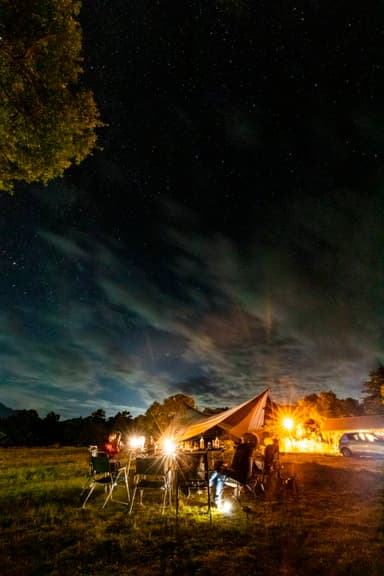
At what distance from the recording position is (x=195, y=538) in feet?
15.0

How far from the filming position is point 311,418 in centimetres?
3525

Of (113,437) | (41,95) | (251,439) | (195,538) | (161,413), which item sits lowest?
(195,538)

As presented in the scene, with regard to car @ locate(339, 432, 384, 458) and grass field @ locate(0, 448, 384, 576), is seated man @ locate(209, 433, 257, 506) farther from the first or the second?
car @ locate(339, 432, 384, 458)

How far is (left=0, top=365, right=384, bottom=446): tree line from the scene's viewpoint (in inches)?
1732

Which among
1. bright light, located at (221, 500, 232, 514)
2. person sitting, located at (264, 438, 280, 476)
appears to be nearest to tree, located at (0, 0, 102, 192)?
bright light, located at (221, 500, 232, 514)

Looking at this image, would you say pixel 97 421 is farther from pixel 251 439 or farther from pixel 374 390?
pixel 251 439

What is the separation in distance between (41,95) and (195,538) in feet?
24.5

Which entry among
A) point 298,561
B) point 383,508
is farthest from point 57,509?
point 383,508

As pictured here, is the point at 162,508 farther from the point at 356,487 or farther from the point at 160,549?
the point at 356,487

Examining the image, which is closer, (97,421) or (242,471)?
(242,471)

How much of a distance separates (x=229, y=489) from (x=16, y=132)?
862 cm

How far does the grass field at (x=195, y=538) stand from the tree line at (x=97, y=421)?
113 feet

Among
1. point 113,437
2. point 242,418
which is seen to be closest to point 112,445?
point 113,437

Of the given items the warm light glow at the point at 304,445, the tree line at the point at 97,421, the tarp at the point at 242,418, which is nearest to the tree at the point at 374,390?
the tree line at the point at 97,421
